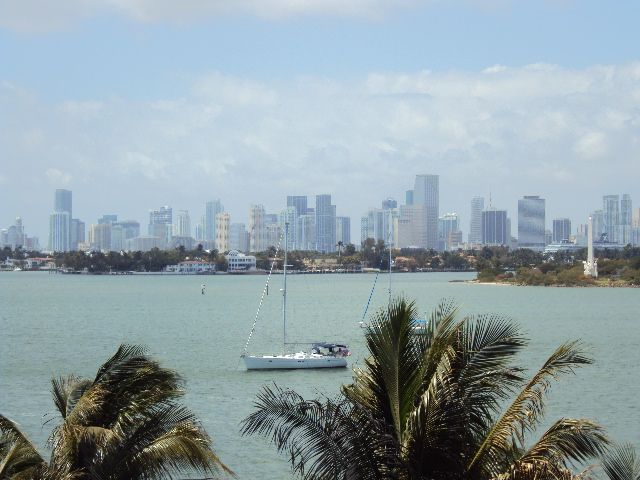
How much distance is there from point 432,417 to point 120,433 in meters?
2.69

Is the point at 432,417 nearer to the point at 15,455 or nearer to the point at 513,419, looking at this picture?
the point at 513,419

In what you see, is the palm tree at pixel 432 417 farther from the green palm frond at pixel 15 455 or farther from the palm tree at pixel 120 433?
the green palm frond at pixel 15 455

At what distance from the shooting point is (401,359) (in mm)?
8812

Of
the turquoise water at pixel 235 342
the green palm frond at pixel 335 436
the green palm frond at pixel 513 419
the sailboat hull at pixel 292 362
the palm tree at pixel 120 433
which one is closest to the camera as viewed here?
the green palm frond at pixel 335 436

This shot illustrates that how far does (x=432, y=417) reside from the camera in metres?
8.61

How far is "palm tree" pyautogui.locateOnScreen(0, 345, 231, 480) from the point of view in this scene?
9.28 m

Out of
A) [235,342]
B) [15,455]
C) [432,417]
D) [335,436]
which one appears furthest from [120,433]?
[235,342]

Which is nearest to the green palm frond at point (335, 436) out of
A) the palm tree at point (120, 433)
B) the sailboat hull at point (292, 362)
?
the palm tree at point (120, 433)

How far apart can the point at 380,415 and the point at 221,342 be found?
4598cm

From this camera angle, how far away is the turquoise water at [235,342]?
95.6 ft

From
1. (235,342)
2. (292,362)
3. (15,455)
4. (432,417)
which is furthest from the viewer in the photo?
(235,342)

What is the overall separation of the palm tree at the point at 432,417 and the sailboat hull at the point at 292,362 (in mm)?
31701

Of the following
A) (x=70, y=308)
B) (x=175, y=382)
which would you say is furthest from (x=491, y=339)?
(x=70, y=308)

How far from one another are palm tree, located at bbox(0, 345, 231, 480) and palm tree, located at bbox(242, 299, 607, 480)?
0.88m
